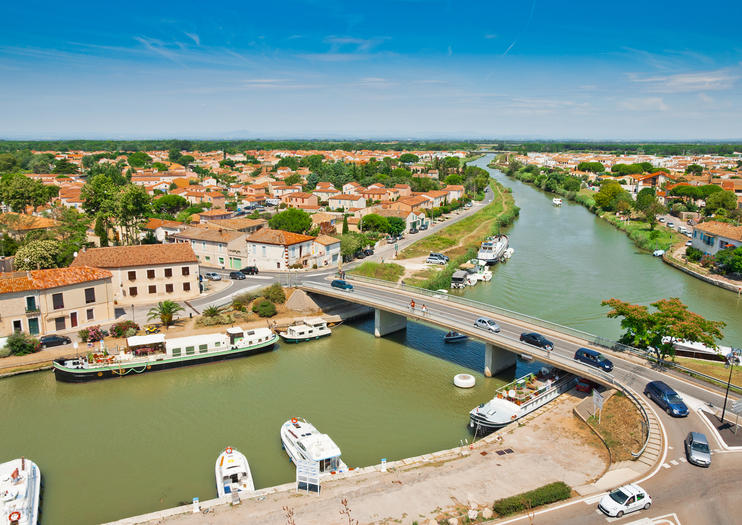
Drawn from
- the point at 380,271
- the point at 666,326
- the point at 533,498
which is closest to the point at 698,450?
the point at 533,498

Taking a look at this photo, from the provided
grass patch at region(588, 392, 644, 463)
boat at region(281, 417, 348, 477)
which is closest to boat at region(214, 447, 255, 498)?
boat at region(281, 417, 348, 477)

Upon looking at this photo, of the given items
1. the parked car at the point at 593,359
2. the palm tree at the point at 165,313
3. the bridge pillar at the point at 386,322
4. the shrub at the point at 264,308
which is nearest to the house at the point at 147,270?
the palm tree at the point at 165,313

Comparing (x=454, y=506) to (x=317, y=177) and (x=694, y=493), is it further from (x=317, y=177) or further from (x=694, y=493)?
(x=317, y=177)

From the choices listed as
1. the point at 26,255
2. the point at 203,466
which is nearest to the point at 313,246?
the point at 26,255

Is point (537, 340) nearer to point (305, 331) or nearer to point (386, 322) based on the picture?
point (386, 322)

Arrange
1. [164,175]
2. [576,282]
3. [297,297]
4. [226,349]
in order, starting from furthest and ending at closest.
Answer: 1. [164,175]
2. [576,282]
3. [297,297]
4. [226,349]
